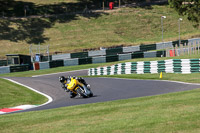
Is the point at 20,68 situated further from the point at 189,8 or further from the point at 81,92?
the point at 81,92

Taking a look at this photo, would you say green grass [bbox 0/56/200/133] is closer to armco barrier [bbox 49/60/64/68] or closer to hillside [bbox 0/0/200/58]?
armco barrier [bbox 49/60/64/68]

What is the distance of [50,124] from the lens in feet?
32.0

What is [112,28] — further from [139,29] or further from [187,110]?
[187,110]

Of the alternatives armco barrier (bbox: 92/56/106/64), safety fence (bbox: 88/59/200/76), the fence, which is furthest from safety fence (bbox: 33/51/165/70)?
safety fence (bbox: 88/59/200/76)

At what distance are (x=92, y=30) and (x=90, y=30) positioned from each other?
35 centimetres

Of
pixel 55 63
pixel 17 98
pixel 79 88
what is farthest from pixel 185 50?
pixel 17 98

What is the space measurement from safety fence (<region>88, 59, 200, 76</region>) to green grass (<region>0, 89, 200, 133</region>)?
10578mm

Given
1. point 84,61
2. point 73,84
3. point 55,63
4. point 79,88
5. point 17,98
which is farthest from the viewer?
point 84,61

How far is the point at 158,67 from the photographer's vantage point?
25.0m

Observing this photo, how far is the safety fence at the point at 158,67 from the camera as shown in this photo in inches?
882

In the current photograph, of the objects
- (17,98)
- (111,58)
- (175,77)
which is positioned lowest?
(17,98)

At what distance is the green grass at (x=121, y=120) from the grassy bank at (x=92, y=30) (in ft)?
148

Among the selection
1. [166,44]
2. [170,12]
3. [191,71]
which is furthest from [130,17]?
[191,71]

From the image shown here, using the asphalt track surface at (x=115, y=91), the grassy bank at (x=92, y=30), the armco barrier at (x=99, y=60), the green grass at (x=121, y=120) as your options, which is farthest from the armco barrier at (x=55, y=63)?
the green grass at (x=121, y=120)
